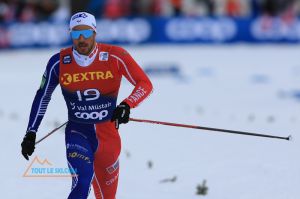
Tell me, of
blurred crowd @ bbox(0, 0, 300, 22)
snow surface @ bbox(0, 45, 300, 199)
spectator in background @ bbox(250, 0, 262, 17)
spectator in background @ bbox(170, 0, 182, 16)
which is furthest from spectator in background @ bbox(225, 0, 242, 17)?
snow surface @ bbox(0, 45, 300, 199)

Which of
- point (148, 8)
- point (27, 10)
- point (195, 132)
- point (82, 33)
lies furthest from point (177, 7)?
point (82, 33)

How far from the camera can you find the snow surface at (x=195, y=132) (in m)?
7.90

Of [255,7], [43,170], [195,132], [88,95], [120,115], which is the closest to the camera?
[120,115]

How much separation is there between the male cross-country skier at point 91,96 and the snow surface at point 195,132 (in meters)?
1.64

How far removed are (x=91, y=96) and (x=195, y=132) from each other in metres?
5.25

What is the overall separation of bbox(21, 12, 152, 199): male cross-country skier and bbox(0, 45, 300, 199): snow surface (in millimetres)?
1643

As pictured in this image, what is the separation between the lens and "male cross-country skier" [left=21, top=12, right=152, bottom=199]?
19.4 feet

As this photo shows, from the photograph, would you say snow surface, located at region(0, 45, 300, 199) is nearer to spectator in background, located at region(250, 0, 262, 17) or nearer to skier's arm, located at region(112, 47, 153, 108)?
skier's arm, located at region(112, 47, 153, 108)

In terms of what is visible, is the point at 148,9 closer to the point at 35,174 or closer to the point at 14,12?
the point at 14,12

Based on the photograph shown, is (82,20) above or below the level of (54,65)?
above

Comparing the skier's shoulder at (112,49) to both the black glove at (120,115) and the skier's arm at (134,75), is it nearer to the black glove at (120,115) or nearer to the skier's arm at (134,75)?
the skier's arm at (134,75)

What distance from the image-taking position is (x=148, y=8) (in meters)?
25.6

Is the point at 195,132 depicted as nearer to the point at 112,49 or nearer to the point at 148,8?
the point at 112,49

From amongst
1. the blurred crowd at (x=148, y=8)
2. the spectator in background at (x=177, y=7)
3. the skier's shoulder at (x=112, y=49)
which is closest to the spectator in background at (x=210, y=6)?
the blurred crowd at (x=148, y=8)
